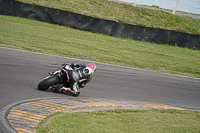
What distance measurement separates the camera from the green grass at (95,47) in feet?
49.0

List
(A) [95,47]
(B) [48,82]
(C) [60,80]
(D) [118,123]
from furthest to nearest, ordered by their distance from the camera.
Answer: (A) [95,47], (C) [60,80], (B) [48,82], (D) [118,123]

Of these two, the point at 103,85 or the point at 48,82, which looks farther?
the point at 103,85

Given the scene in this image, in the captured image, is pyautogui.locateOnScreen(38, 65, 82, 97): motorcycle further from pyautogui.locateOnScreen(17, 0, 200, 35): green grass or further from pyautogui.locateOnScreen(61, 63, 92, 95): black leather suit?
pyautogui.locateOnScreen(17, 0, 200, 35): green grass

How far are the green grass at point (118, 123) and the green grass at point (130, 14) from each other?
2112 centimetres

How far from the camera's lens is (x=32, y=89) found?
7.25 meters

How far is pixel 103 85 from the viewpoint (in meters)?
9.31

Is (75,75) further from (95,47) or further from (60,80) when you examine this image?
(95,47)

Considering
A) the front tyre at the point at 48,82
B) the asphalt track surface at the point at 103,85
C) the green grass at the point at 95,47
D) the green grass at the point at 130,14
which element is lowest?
the asphalt track surface at the point at 103,85

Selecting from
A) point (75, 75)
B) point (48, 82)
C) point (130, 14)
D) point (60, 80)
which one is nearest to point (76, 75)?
point (75, 75)

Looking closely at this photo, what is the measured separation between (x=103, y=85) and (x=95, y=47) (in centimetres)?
872

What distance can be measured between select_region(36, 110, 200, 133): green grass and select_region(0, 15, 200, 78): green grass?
8.48m

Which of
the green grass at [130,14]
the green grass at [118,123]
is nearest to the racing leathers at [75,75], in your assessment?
the green grass at [118,123]

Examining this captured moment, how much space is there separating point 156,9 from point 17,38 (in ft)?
67.0

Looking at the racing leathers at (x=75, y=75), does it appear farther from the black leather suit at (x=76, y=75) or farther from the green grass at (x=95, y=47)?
the green grass at (x=95, y=47)
